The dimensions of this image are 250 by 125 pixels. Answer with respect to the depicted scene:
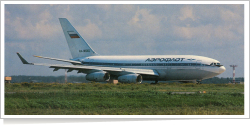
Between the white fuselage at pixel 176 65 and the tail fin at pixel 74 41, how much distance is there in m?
7.11

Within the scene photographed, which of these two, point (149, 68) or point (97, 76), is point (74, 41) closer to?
point (97, 76)

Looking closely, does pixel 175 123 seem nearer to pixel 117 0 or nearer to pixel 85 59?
pixel 117 0

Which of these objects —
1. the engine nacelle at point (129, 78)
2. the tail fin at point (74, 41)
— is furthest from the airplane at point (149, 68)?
the tail fin at point (74, 41)

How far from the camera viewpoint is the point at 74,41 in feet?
190

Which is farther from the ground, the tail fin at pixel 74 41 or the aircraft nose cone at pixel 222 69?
the tail fin at pixel 74 41

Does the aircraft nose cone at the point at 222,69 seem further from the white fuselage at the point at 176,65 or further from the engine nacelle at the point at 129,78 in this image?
the engine nacelle at the point at 129,78

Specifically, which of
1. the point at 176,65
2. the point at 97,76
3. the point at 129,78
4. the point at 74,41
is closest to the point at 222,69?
the point at 176,65

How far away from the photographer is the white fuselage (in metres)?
47.0

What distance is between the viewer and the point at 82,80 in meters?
42.2

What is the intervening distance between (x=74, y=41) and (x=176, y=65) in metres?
17.9

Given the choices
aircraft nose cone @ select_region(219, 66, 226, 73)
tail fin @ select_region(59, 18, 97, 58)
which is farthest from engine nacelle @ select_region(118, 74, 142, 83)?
tail fin @ select_region(59, 18, 97, 58)

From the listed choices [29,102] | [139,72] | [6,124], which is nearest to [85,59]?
[139,72]

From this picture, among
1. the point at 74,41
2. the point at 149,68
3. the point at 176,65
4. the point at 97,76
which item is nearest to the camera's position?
the point at 97,76

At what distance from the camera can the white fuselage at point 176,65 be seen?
154 feet
